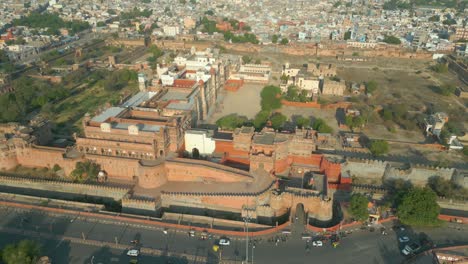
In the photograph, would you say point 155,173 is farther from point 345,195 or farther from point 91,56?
point 91,56

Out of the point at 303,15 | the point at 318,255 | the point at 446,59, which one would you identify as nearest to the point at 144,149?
the point at 318,255

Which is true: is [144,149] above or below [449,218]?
above

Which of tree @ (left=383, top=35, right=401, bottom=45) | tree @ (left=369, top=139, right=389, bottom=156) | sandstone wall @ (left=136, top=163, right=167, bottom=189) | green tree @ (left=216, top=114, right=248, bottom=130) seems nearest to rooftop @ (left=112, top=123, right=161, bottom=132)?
sandstone wall @ (left=136, top=163, right=167, bottom=189)

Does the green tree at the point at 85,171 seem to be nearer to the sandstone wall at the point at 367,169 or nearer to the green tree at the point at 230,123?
the green tree at the point at 230,123

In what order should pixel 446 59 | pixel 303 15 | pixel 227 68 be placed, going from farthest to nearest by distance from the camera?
pixel 303 15 < pixel 446 59 < pixel 227 68

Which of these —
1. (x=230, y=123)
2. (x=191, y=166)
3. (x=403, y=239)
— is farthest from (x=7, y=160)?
(x=403, y=239)

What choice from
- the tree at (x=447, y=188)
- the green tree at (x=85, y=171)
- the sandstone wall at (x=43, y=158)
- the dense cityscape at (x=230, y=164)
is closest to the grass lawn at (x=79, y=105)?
the dense cityscape at (x=230, y=164)
